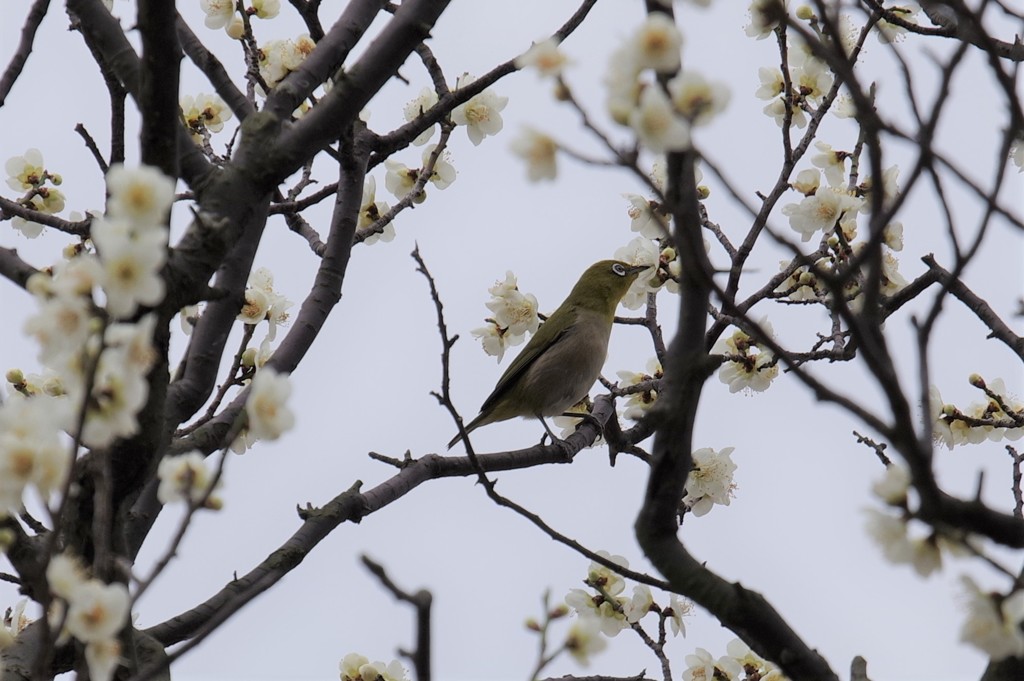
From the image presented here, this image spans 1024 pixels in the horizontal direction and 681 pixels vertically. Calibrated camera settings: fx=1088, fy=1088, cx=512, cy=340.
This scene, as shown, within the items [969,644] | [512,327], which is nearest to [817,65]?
[512,327]

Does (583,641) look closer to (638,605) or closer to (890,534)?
(890,534)

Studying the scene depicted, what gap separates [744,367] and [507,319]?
4.07ft

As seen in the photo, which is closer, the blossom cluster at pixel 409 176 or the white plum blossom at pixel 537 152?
the white plum blossom at pixel 537 152

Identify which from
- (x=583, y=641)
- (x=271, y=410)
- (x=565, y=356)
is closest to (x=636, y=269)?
(x=565, y=356)

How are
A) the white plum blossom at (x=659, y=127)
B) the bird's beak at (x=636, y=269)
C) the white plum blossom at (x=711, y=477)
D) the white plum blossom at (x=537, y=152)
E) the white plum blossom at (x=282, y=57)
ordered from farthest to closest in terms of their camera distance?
1. the bird's beak at (x=636, y=269)
2. the white plum blossom at (x=711, y=477)
3. the white plum blossom at (x=282, y=57)
4. the white plum blossom at (x=537, y=152)
5. the white plum blossom at (x=659, y=127)

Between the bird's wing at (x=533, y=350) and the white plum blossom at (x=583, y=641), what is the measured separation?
4.97m

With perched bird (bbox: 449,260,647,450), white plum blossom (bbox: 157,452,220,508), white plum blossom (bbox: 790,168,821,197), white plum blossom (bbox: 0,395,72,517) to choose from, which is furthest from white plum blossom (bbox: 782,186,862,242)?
white plum blossom (bbox: 0,395,72,517)

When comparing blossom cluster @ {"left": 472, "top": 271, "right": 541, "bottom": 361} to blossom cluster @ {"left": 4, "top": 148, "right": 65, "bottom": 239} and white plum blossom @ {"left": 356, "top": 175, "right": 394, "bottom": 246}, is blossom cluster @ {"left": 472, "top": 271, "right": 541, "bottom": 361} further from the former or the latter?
blossom cluster @ {"left": 4, "top": 148, "right": 65, "bottom": 239}

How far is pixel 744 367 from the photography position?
5488mm

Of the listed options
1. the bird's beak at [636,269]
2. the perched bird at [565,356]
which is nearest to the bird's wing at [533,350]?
the perched bird at [565,356]

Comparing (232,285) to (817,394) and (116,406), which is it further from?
(817,394)

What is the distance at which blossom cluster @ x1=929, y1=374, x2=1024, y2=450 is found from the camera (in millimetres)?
5152

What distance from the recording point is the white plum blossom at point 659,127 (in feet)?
5.86

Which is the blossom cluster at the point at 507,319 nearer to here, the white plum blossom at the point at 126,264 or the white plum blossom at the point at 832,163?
the white plum blossom at the point at 832,163
